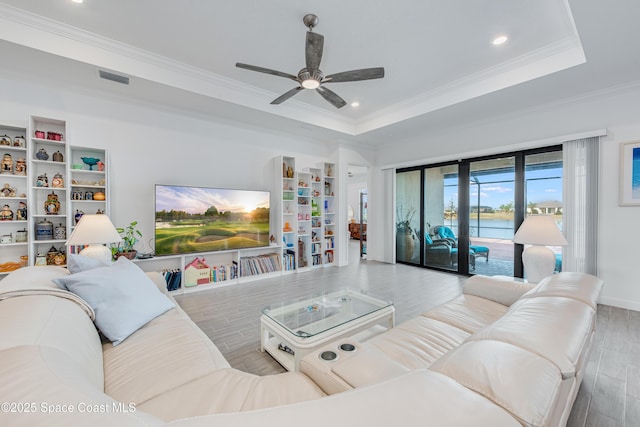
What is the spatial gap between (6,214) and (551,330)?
476cm

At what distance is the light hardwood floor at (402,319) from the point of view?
1.64 metres

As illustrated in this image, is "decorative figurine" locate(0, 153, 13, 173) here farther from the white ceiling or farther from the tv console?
the tv console

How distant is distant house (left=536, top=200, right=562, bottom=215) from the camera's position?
12.5 feet

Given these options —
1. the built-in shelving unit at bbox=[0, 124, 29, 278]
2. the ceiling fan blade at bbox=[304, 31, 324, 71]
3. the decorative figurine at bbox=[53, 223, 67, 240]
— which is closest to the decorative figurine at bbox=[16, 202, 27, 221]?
the built-in shelving unit at bbox=[0, 124, 29, 278]

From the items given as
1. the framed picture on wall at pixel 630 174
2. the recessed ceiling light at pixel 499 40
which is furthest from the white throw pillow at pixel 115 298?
the framed picture on wall at pixel 630 174

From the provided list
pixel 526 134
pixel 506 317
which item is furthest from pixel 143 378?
pixel 526 134

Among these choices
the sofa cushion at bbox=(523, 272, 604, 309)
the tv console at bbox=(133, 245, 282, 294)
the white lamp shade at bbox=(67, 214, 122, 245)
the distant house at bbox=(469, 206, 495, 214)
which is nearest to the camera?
the sofa cushion at bbox=(523, 272, 604, 309)

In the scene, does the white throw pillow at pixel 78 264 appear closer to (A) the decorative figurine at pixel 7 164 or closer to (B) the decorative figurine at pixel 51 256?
(B) the decorative figurine at pixel 51 256

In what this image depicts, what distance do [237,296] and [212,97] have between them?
276 cm

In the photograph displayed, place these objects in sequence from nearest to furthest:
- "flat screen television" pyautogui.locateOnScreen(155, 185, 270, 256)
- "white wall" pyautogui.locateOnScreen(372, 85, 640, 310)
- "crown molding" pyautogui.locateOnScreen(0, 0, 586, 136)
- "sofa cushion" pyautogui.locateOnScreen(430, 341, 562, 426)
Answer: "sofa cushion" pyautogui.locateOnScreen(430, 341, 562, 426) < "crown molding" pyautogui.locateOnScreen(0, 0, 586, 136) < "white wall" pyautogui.locateOnScreen(372, 85, 640, 310) < "flat screen television" pyautogui.locateOnScreen(155, 185, 270, 256)

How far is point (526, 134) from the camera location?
3973mm

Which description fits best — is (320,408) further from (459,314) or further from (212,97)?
(212,97)

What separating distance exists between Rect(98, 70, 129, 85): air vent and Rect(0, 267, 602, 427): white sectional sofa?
7.83 ft

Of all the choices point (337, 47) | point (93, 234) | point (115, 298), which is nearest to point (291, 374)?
point (115, 298)
